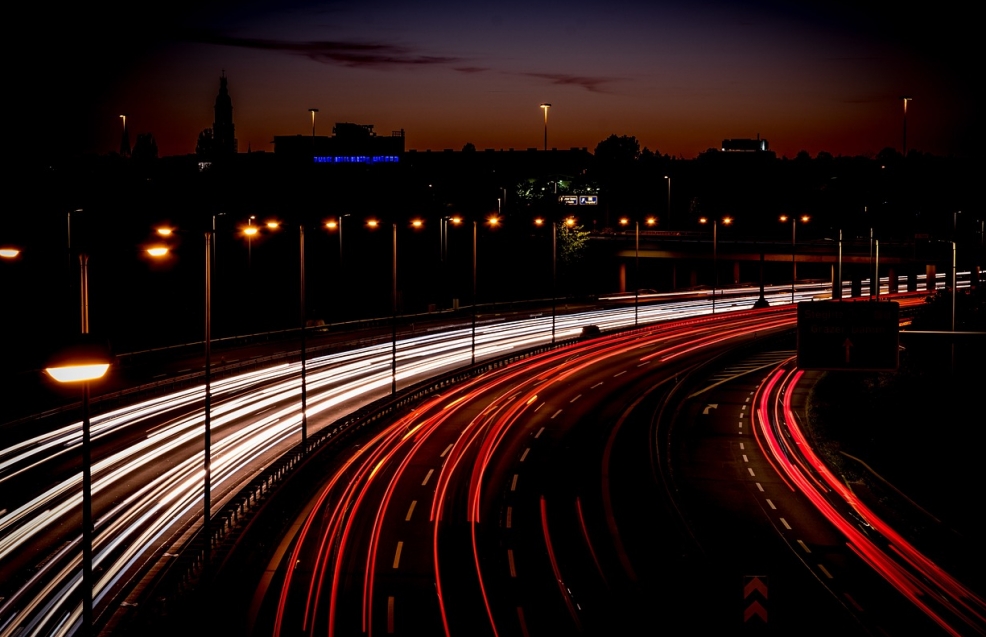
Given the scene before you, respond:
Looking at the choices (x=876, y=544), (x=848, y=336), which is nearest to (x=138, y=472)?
(x=848, y=336)

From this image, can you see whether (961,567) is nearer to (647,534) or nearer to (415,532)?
(647,534)

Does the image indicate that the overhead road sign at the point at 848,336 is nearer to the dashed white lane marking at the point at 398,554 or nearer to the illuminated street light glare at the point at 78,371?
the dashed white lane marking at the point at 398,554

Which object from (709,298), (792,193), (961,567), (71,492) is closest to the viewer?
(961,567)

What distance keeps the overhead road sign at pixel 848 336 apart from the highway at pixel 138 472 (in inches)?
666

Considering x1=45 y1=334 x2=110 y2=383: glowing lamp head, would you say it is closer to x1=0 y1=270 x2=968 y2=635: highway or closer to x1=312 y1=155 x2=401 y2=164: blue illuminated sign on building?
x1=0 y1=270 x2=968 y2=635: highway

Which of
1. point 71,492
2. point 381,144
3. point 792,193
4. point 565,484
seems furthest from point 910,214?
point 71,492

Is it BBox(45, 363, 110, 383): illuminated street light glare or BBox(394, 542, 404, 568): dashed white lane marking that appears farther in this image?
BBox(394, 542, 404, 568): dashed white lane marking

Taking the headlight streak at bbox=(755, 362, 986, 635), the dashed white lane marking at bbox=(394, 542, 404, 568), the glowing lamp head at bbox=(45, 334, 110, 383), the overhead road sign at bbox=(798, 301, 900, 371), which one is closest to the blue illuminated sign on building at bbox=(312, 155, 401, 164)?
the headlight streak at bbox=(755, 362, 986, 635)

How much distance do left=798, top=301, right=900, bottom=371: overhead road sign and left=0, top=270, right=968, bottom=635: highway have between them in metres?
16.9

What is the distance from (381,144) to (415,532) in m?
112

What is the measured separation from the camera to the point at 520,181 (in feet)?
512

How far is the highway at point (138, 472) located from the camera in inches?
880

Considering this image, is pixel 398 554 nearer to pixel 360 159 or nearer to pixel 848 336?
pixel 848 336

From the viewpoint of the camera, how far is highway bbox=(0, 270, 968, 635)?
73.4 feet
